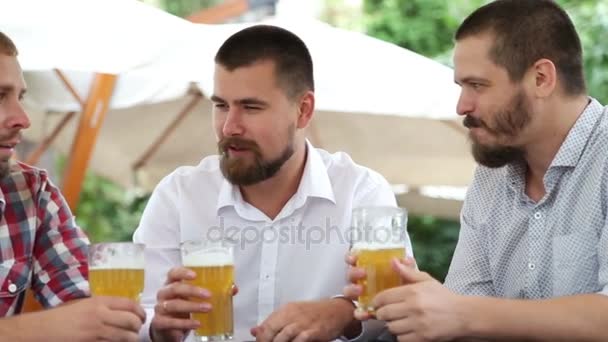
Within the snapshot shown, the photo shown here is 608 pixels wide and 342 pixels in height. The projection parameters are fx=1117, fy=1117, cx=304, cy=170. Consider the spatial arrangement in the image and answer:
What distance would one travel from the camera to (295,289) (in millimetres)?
3270

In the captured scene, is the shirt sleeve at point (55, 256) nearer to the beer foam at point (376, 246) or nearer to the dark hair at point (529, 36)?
the beer foam at point (376, 246)

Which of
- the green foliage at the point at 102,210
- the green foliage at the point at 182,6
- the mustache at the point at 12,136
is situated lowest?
the green foliage at the point at 102,210

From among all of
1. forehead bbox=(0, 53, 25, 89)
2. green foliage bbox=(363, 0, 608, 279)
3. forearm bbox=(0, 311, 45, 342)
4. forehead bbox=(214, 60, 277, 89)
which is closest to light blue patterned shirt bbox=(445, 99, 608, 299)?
forehead bbox=(214, 60, 277, 89)

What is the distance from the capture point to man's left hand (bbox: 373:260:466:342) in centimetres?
225

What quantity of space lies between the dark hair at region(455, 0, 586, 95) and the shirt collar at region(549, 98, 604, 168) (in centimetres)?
9

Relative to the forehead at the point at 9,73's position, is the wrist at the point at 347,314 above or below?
below

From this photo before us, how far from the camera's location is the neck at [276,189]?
3330 millimetres

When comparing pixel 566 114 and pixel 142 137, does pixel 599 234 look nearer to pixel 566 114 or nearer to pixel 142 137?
pixel 566 114

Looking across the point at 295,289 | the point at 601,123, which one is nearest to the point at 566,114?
the point at 601,123

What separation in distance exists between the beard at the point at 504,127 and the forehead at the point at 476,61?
0.09m

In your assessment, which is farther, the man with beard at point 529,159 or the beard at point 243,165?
the beard at point 243,165

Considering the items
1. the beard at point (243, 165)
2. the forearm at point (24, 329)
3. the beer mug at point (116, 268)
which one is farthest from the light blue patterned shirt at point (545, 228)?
the forearm at point (24, 329)

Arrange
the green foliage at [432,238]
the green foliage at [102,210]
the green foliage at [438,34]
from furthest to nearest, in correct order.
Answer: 1. the green foliage at [102,210]
2. the green foliage at [432,238]
3. the green foliage at [438,34]

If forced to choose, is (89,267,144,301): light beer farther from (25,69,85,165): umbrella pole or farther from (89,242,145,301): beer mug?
(25,69,85,165): umbrella pole
